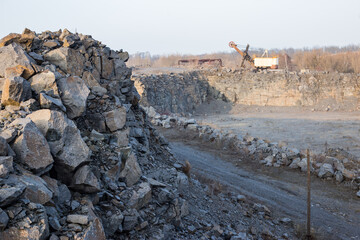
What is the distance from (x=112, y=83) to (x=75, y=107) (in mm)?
2392

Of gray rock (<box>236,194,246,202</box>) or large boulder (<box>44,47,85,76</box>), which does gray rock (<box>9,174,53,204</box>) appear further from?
gray rock (<box>236,194,246,202</box>)

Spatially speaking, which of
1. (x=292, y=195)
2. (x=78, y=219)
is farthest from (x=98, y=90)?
(x=292, y=195)

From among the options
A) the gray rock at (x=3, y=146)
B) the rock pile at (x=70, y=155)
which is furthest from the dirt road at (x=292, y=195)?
the gray rock at (x=3, y=146)

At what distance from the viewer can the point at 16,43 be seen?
7555 mm

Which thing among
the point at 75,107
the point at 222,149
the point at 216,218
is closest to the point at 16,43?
the point at 75,107

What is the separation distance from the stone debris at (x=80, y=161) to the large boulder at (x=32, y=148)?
1 centimetres

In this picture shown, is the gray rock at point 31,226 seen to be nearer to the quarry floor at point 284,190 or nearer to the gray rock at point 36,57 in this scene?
the gray rock at point 36,57

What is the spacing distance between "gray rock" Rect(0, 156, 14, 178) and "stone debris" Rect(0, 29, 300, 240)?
1cm

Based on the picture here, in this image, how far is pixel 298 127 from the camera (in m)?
24.7

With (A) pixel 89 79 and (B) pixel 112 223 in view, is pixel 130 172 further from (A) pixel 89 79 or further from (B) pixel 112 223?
(A) pixel 89 79

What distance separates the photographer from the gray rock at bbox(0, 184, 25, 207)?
3926 mm

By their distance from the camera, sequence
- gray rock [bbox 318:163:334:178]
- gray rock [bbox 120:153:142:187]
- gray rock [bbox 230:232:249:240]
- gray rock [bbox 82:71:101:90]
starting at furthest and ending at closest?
gray rock [bbox 318:163:334:178], gray rock [bbox 82:71:101:90], gray rock [bbox 230:232:249:240], gray rock [bbox 120:153:142:187]

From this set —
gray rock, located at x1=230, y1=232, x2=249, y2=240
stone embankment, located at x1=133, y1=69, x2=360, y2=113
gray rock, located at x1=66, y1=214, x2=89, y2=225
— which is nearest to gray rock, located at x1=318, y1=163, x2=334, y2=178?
A: gray rock, located at x1=230, y1=232, x2=249, y2=240

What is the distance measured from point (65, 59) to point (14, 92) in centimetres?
217
